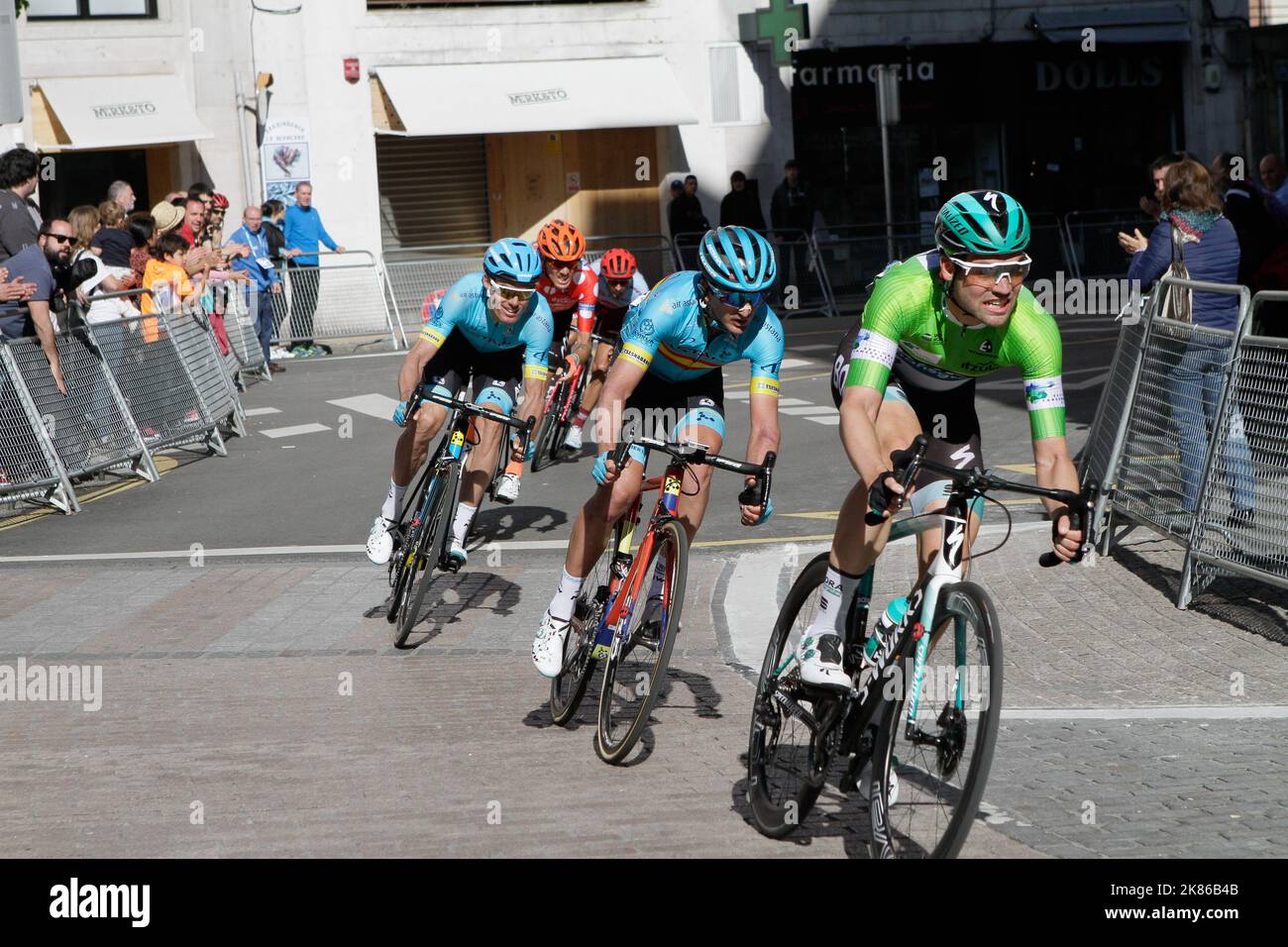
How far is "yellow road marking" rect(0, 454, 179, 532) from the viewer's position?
12792 mm

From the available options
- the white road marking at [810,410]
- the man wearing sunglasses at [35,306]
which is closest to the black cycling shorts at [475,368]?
the man wearing sunglasses at [35,306]

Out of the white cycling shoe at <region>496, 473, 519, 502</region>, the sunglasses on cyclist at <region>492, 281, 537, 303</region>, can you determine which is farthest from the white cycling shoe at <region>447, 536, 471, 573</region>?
the white cycling shoe at <region>496, 473, 519, 502</region>

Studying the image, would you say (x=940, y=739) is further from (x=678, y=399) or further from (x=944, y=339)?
(x=678, y=399)

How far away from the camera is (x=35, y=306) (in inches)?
504

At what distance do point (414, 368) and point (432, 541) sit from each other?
3.01 feet

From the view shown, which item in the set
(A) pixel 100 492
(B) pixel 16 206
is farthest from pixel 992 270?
(A) pixel 100 492

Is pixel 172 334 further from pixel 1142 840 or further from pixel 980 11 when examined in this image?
pixel 980 11

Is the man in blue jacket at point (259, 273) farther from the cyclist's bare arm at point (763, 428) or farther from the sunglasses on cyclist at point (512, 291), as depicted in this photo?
the cyclist's bare arm at point (763, 428)

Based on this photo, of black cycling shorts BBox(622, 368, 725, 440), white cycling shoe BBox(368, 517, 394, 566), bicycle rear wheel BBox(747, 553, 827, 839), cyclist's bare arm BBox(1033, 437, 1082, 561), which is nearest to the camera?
cyclist's bare arm BBox(1033, 437, 1082, 561)

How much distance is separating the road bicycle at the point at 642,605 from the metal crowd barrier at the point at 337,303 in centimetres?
1728

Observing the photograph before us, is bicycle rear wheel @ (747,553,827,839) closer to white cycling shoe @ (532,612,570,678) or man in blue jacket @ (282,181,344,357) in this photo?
white cycling shoe @ (532,612,570,678)

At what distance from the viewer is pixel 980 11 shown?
3189cm

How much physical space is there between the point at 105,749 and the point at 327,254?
19.2 metres

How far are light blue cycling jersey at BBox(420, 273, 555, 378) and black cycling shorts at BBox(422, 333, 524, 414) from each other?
0.18m
